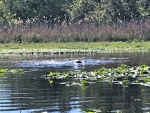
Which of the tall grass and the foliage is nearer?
the tall grass

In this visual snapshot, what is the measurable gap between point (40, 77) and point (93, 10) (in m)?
28.5

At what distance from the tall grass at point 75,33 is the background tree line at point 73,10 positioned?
239 inches

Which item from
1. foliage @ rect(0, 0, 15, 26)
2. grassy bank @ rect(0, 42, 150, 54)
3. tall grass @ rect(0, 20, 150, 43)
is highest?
foliage @ rect(0, 0, 15, 26)

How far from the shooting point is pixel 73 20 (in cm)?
4216

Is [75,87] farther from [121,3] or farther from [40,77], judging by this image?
[121,3]

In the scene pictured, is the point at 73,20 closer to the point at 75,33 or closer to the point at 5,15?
the point at 5,15

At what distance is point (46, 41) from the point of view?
34.0 metres

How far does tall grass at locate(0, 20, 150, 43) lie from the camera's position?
1328 inches

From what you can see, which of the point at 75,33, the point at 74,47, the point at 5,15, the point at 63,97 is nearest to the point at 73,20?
the point at 5,15

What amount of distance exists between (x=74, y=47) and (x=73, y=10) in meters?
12.6

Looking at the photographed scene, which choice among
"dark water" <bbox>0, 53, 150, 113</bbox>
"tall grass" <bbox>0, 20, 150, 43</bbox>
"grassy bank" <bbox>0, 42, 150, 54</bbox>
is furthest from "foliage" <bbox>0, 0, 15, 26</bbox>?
"dark water" <bbox>0, 53, 150, 113</bbox>

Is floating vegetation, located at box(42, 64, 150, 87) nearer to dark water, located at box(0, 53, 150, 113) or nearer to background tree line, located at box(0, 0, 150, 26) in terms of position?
dark water, located at box(0, 53, 150, 113)

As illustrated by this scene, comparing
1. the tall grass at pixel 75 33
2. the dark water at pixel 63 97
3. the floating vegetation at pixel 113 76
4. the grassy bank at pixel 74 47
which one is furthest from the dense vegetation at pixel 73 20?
the floating vegetation at pixel 113 76

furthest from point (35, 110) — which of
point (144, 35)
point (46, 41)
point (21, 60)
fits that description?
point (144, 35)
